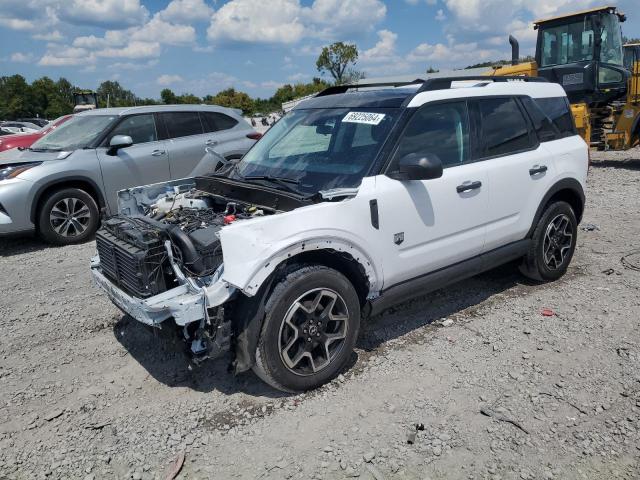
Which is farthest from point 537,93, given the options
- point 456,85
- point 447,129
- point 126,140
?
point 126,140

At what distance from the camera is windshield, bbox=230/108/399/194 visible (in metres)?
3.81

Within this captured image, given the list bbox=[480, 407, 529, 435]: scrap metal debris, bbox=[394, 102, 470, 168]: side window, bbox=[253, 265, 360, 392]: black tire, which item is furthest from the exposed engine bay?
bbox=[480, 407, 529, 435]: scrap metal debris

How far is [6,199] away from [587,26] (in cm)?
1193

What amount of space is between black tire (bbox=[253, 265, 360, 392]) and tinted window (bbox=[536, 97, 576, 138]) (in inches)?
112

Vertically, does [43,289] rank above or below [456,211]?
below

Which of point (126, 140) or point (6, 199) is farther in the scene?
point (126, 140)

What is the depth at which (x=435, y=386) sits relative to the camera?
11.7ft

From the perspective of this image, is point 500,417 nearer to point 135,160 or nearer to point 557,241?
point 557,241

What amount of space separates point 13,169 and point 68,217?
0.92 meters

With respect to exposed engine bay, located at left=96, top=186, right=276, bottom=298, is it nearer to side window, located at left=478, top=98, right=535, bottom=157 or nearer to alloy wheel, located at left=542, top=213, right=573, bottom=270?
side window, located at left=478, top=98, right=535, bottom=157

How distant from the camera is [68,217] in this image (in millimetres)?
7375

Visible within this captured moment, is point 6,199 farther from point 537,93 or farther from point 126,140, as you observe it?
point 537,93

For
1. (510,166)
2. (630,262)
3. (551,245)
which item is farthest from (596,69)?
(510,166)

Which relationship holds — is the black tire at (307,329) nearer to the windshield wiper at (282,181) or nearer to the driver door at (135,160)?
the windshield wiper at (282,181)
